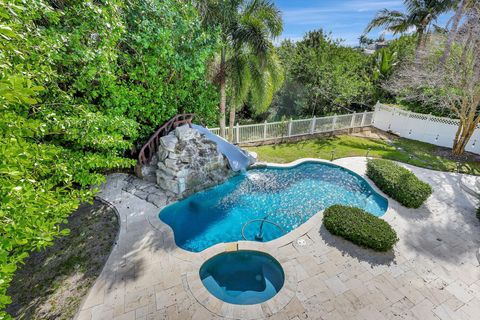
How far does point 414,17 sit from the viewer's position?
14.6m

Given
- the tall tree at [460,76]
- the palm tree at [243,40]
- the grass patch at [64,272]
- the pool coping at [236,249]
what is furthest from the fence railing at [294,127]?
the grass patch at [64,272]

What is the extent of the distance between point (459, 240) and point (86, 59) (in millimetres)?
10986

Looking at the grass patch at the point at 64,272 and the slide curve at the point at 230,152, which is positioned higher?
the slide curve at the point at 230,152

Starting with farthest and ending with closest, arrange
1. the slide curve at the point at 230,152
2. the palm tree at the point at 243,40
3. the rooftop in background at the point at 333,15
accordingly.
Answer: the rooftop in background at the point at 333,15 → the slide curve at the point at 230,152 → the palm tree at the point at 243,40

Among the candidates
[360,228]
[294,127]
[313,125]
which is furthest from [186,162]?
[313,125]

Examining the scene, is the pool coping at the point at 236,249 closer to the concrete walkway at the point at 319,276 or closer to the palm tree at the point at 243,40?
the concrete walkway at the point at 319,276

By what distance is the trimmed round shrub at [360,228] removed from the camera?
6070mm

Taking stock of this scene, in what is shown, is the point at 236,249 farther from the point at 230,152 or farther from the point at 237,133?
the point at 237,133

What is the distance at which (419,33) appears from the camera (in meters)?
15.1

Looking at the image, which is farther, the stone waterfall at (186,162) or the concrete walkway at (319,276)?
the stone waterfall at (186,162)

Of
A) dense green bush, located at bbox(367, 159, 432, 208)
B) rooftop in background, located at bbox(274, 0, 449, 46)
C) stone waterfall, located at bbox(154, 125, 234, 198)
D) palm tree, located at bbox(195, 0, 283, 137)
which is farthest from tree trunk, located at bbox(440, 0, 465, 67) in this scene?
stone waterfall, located at bbox(154, 125, 234, 198)

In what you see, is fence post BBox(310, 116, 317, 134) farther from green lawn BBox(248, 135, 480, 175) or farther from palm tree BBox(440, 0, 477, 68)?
palm tree BBox(440, 0, 477, 68)

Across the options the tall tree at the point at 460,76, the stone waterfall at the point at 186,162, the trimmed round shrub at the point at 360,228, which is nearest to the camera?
the trimmed round shrub at the point at 360,228

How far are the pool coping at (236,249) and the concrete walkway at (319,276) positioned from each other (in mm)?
20
